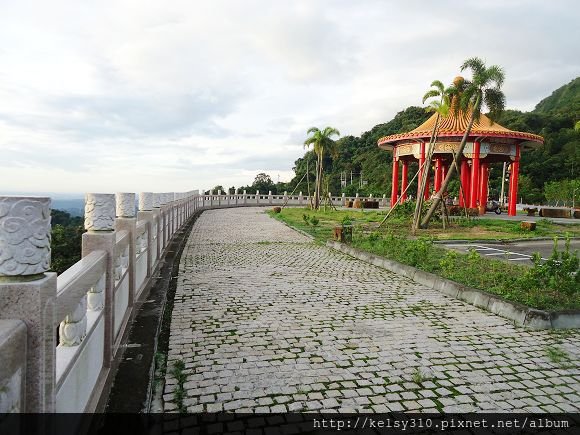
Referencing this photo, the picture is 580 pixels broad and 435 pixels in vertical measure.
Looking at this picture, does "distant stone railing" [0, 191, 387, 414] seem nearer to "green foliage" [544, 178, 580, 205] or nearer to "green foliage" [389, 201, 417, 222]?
"green foliage" [389, 201, 417, 222]

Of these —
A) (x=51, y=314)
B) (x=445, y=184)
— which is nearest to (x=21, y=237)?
(x=51, y=314)

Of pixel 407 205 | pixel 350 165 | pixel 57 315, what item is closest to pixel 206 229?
pixel 407 205

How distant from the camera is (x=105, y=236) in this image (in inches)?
140

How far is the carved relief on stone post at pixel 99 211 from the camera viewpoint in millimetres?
3561

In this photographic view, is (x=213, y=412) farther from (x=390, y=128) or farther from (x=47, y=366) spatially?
(x=390, y=128)

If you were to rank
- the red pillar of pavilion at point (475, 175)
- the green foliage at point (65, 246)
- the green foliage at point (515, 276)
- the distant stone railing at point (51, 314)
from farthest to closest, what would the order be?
the red pillar of pavilion at point (475, 175) < the green foliage at point (65, 246) < the green foliage at point (515, 276) < the distant stone railing at point (51, 314)

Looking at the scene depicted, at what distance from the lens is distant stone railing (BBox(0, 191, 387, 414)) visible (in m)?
1.86

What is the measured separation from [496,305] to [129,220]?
504 cm

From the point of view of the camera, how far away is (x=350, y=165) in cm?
7419

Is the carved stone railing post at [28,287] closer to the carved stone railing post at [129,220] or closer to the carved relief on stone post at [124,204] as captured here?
the carved stone railing post at [129,220]

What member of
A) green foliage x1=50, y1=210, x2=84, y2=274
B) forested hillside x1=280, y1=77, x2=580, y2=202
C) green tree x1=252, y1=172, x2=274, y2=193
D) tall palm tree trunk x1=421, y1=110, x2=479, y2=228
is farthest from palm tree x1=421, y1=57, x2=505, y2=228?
green tree x1=252, y1=172, x2=274, y2=193

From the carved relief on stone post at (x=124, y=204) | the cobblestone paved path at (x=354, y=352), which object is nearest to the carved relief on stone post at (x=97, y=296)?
the cobblestone paved path at (x=354, y=352)

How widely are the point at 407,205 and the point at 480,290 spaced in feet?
39.0

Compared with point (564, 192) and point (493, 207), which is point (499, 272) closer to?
point (493, 207)
